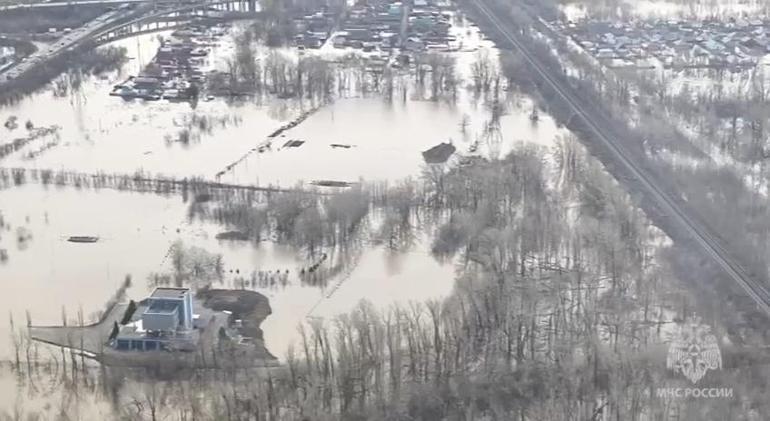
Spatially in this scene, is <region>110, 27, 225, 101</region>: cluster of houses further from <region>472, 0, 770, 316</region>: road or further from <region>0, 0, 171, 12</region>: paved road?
<region>472, 0, 770, 316</region>: road

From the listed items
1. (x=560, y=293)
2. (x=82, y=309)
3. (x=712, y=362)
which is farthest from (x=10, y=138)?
(x=712, y=362)

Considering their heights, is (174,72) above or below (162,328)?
above

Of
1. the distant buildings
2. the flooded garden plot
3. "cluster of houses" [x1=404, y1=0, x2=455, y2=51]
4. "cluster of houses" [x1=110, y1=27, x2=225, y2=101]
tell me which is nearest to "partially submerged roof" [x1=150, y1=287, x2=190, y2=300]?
the distant buildings

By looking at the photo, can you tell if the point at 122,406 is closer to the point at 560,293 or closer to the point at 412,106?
the point at 560,293

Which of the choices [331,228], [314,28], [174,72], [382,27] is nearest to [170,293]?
[331,228]

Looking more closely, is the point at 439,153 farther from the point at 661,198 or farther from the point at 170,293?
the point at 170,293
